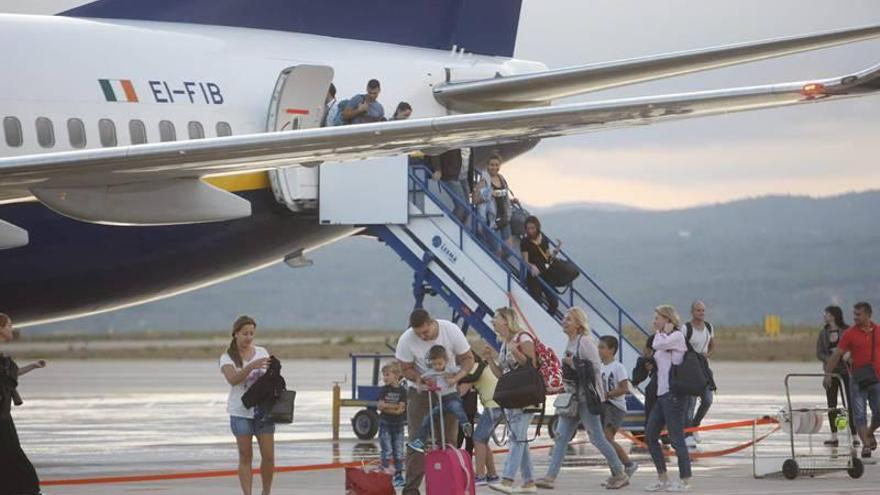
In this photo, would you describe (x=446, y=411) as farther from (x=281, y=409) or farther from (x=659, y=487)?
(x=659, y=487)

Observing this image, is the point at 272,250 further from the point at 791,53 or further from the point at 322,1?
the point at 791,53

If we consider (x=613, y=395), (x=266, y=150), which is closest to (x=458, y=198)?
(x=613, y=395)

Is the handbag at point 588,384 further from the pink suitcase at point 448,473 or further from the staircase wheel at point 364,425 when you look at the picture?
the staircase wheel at point 364,425

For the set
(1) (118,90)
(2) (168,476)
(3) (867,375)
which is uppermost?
(1) (118,90)

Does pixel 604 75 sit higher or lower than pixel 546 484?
higher

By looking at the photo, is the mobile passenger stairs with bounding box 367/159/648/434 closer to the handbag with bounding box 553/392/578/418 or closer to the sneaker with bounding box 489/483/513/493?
the handbag with bounding box 553/392/578/418

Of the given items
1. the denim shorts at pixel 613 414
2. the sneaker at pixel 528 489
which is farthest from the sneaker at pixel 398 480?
the denim shorts at pixel 613 414

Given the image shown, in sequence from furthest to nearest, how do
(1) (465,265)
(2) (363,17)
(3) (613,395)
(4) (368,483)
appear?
(2) (363,17), (1) (465,265), (3) (613,395), (4) (368,483)

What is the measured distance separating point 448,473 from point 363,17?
1140 centimetres

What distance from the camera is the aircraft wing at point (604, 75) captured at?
2031 cm

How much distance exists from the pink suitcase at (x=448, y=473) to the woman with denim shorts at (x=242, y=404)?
150 centimetres

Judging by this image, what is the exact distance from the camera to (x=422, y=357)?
16031 mm

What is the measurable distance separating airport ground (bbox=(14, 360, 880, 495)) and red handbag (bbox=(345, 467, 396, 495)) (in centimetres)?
172

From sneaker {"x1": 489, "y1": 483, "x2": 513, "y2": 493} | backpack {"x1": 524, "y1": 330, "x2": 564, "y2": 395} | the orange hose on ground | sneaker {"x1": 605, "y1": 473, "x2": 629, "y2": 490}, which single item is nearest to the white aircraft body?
backpack {"x1": 524, "y1": 330, "x2": 564, "y2": 395}
